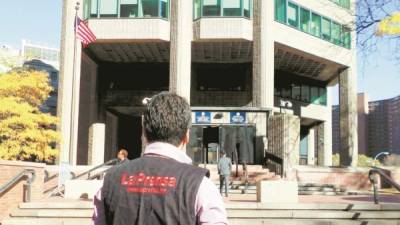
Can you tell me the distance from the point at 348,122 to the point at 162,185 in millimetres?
41106

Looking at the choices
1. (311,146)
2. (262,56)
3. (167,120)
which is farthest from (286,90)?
(167,120)

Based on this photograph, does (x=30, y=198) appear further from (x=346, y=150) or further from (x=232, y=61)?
(x=346, y=150)

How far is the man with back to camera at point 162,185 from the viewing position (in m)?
2.17

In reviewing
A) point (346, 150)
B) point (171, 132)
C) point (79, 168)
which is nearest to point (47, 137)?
point (79, 168)

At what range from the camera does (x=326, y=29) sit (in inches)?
1625

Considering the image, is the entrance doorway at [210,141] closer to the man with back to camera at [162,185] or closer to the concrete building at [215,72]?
the concrete building at [215,72]

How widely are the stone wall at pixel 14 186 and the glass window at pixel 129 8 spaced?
2055 centimetres

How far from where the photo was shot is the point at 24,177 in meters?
14.6

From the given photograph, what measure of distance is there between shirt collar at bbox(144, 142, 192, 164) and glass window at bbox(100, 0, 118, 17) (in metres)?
33.2

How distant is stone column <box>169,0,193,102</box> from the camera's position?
33.8m

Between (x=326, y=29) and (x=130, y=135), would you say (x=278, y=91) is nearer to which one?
(x=326, y=29)

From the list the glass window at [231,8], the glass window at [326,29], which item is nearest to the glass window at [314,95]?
the glass window at [326,29]

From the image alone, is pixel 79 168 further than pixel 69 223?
Yes

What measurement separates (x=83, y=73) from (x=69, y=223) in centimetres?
2916
